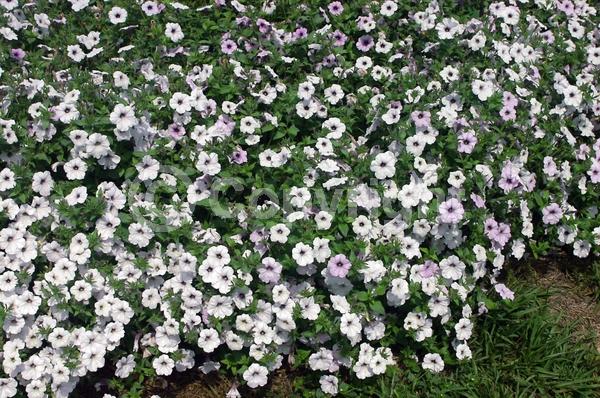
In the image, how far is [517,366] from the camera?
15.4 feet

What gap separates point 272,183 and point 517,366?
1.96m

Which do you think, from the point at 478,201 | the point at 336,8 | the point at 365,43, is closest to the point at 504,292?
the point at 478,201

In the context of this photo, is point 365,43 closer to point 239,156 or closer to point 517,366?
point 239,156

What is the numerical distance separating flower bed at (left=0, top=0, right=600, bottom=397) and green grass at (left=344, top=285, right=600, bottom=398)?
12 centimetres

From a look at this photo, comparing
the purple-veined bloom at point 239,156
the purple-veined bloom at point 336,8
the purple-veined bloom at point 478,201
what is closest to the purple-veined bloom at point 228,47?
the purple-veined bloom at point 336,8

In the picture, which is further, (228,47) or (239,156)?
(228,47)

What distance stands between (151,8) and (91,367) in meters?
2.89

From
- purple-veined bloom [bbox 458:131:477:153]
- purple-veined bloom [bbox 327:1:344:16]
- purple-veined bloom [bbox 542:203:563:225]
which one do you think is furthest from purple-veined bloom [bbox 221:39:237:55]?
purple-veined bloom [bbox 542:203:563:225]

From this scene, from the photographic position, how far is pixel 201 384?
466 centimetres

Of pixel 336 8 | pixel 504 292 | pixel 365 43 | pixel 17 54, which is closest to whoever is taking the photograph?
pixel 504 292

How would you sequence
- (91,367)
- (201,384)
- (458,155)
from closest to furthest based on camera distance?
(91,367) < (201,384) < (458,155)

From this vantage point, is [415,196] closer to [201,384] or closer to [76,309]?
[201,384]

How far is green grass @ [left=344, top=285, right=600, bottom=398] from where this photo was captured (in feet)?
15.0

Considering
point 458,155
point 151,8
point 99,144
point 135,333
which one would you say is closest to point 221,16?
point 151,8
